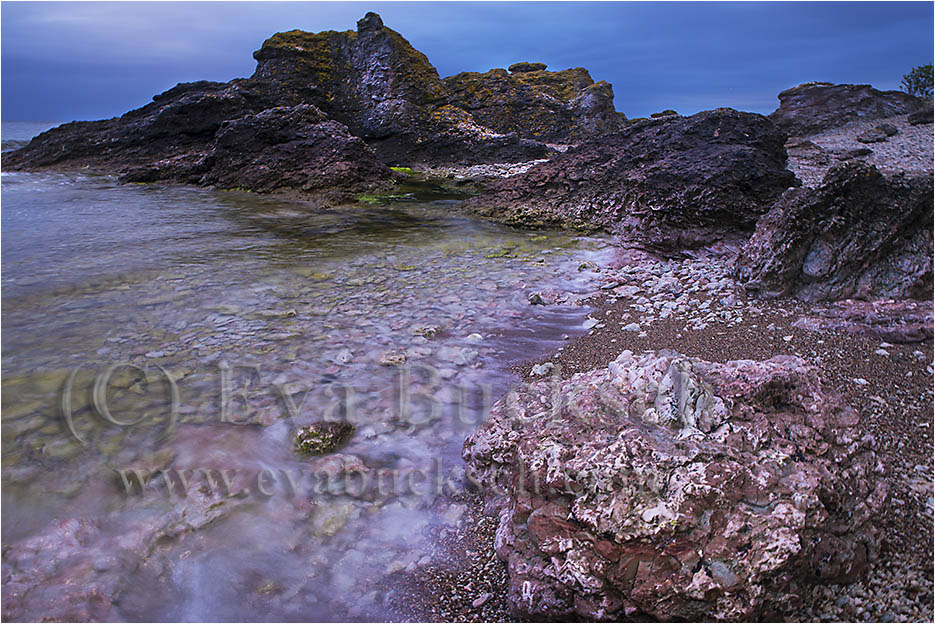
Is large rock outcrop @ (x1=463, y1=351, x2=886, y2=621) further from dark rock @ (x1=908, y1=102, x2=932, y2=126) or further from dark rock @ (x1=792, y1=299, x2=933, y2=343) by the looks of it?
dark rock @ (x1=908, y1=102, x2=932, y2=126)

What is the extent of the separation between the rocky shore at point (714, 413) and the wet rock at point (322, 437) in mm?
810

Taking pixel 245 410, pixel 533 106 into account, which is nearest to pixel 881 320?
pixel 245 410

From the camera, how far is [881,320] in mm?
3699

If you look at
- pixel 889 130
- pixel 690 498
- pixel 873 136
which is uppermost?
pixel 889 130

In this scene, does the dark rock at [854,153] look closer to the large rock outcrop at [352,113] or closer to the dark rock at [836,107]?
the dark rock at [836,107]

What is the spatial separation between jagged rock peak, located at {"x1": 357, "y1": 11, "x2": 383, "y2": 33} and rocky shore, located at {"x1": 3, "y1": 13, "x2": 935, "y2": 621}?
64.1 ft

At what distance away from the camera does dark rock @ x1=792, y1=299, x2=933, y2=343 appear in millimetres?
3508

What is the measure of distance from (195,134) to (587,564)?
24926mm

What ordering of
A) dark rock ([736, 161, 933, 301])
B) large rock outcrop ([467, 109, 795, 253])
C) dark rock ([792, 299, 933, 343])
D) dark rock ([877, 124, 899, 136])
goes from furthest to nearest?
dark rock ([877, 124, 899, 136])
large rock outcrop ([467, 109, 795, 253])
dark rock ([736, 161, 933, 301])
dark rock ([792, 299, 933, 343])

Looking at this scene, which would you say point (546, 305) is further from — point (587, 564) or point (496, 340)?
point (587, 564)

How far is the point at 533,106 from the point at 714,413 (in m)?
27.9

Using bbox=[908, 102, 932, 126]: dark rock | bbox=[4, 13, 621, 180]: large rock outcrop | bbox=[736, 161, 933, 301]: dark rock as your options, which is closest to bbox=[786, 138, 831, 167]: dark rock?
bbox=[908, 102, 932, 126]: dark rock

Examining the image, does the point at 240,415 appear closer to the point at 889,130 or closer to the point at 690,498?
the point at 690,498

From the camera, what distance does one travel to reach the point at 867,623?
71.1 inches
